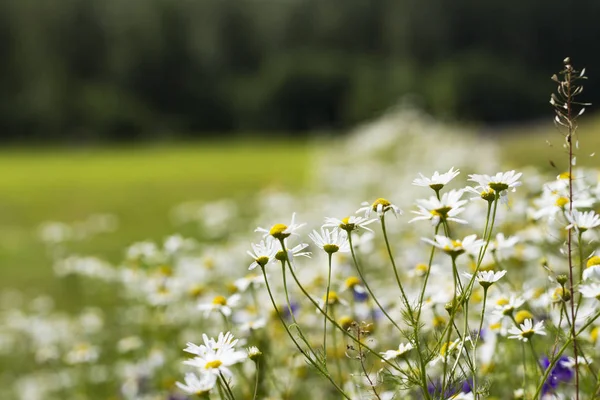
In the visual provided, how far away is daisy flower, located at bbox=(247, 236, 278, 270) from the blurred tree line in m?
34.2

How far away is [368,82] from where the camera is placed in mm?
40500

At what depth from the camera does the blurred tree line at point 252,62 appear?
38.2 m

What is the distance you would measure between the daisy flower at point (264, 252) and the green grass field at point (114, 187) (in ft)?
16.1

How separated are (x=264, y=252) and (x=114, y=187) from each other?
47.4 feet

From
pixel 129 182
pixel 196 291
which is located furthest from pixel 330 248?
pixel 129 182

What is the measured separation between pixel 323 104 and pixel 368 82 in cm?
353

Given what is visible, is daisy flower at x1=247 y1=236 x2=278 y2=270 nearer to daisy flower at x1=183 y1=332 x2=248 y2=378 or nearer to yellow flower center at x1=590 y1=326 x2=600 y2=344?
daisy flower at x1=183 y1=332 x2=248 y2=378

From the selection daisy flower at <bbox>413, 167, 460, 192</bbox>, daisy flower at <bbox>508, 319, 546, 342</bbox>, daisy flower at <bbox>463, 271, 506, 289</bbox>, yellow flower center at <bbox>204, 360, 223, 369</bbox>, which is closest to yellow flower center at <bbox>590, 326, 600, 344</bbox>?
daisy flower at <bbox>508, 319, 546, 342</bbox>

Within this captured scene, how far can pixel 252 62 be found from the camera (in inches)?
1897

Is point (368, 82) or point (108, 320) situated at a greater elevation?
point (368, 82)

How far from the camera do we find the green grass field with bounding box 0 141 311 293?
27.6ft

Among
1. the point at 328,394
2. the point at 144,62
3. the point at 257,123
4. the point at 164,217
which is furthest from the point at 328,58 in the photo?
the point at 328,394

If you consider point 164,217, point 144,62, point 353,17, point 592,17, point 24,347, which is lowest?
point 24,347

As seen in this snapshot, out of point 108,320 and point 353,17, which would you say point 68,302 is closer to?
point 108,320
